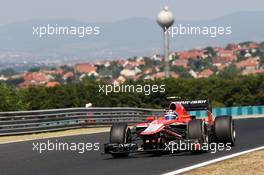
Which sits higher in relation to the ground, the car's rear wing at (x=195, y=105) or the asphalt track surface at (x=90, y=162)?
the car's rear wing at (x=195, y=105)

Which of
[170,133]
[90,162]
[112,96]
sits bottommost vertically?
[90,162]

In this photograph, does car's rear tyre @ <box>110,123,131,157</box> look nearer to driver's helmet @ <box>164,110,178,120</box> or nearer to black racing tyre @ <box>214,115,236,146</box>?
driver's helmet @ <box>164,110,178,120</box>

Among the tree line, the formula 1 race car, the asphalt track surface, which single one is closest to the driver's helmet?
the formula 1 race car

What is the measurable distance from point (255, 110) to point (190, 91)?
32.8 meters

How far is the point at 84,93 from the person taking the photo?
255 feet

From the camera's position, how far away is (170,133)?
48.0ft

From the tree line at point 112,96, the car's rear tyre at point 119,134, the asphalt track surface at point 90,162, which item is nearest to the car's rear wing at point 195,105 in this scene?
the asphalt track surface at point 90,162

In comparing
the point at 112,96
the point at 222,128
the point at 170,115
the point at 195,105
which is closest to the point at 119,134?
the point at 170,115

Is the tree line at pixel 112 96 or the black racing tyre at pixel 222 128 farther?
the tree line at pixel 112 96

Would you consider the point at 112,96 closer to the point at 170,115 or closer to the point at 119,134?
the point at 170,115

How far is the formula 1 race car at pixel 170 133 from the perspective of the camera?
558 inches

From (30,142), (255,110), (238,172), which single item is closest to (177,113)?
(238,172)

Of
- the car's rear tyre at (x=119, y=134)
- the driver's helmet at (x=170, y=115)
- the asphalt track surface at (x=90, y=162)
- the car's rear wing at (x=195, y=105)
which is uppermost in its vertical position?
the car's rear wing at (x=195, y=105)

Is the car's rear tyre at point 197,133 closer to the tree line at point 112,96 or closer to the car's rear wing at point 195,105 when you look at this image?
the car's rear wing at point 195,105
